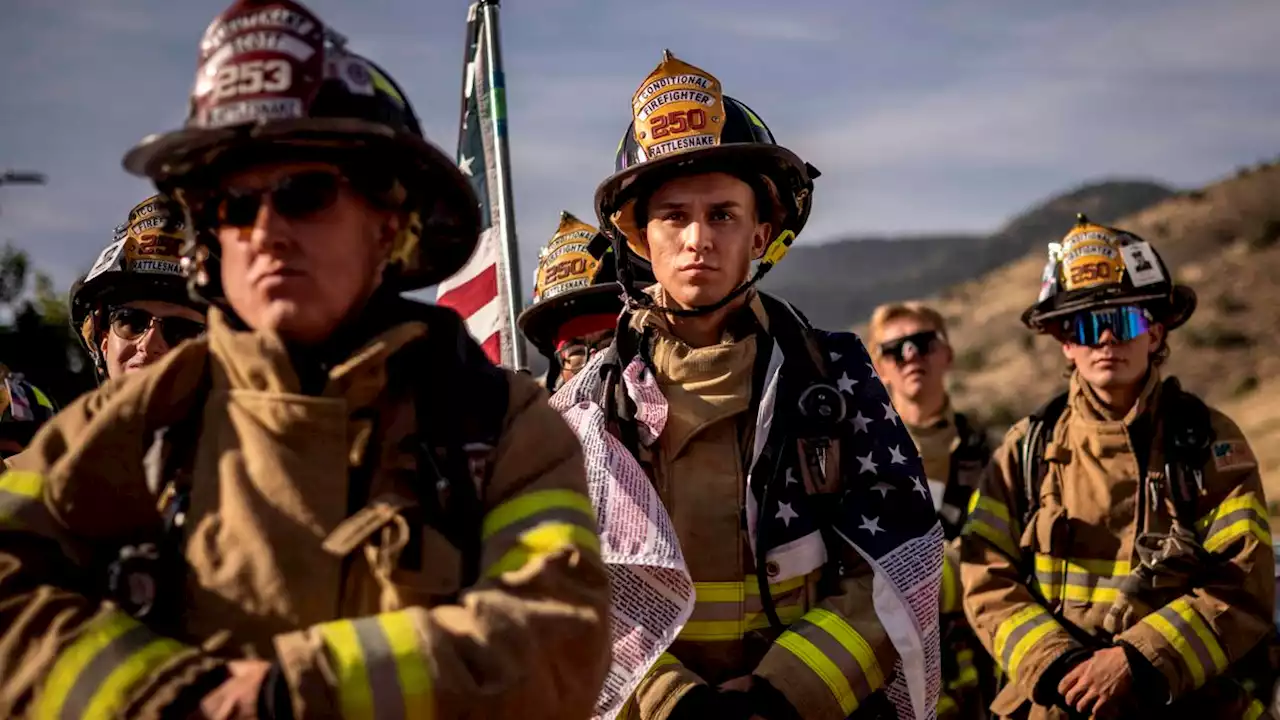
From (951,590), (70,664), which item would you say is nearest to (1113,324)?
(951,590)

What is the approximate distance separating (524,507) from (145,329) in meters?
3.30

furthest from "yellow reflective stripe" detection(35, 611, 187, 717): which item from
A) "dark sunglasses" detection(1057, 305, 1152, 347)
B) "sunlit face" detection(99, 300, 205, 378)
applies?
"dark sunglasses" detection(1057, 305, 1152, 347)

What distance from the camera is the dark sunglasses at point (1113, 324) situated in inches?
247

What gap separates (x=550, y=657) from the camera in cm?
258

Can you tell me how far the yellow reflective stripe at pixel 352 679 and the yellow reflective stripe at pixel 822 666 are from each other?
5.57ft

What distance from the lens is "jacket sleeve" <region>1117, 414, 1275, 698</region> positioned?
5547 millimetres

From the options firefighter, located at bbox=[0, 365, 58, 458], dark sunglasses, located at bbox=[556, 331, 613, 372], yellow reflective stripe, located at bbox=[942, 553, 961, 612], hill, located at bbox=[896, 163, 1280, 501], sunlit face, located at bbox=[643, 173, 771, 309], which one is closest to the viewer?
sunlit face, located at bbox=[643, 173, 771, 309]

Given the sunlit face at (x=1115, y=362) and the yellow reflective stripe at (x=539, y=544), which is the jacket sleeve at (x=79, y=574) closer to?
the yellow reflective stripe at (x=539, y=544)

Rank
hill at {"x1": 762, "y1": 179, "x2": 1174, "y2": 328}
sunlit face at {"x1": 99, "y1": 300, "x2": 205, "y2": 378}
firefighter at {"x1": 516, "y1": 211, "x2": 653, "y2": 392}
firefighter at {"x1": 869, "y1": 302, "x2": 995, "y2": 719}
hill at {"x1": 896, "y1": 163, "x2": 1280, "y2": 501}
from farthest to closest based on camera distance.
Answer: hill at {"x1": 762, "y1": 179, "x2": 1174, "y2": 328} < hill at {"x1": 896, "y1": 163, "x2": 1280, "y2": 501} < firefighter at {"x1": 869, "y1": 302, "x2": 995, "y2": 719} < firefighter at {"x1": 516, "y1": 211, "x2": 653, "y2": 392} < sunlit face at {"x1": 99, "y1": 300, "x2": 205, "y2": 378}

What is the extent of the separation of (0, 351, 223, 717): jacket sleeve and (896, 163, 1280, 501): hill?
1348 inches

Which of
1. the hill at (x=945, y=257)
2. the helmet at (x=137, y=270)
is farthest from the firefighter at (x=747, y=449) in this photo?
the hill at (x=945, y=257)

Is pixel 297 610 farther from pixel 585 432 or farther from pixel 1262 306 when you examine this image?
pixel 1262 306

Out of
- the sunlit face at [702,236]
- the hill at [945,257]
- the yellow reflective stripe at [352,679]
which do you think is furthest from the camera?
the hill at [945,257]

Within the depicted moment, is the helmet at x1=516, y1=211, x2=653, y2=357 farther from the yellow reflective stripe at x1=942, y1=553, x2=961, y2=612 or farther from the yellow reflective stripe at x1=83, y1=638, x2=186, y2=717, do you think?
the yellow reflective stripe at x1=83, y1=638, x2=186, y2=717
